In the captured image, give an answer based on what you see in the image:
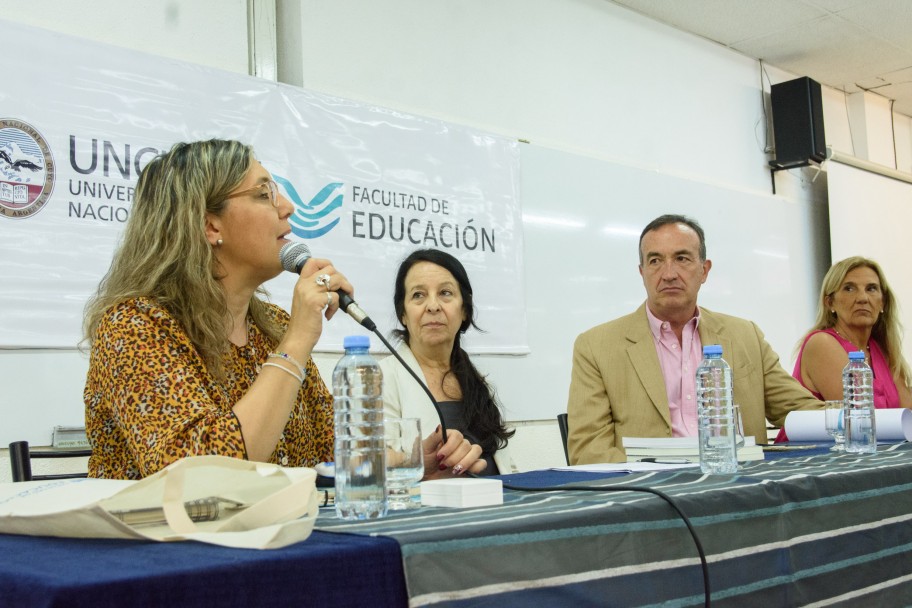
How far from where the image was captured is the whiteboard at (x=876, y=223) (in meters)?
5.64

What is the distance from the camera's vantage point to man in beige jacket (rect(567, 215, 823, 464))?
236cm

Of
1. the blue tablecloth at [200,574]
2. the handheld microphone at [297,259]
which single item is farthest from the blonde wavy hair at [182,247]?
the blue tablecloth at [200,574]

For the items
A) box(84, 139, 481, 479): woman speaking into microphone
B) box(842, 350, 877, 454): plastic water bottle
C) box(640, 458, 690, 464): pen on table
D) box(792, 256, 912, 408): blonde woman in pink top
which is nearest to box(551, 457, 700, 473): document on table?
box(640, 458, 690, 464): pen on table

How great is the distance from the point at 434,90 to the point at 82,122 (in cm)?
154

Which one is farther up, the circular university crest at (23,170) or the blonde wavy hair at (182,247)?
the circular university crest at (23,170)

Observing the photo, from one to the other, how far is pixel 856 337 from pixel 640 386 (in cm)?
143

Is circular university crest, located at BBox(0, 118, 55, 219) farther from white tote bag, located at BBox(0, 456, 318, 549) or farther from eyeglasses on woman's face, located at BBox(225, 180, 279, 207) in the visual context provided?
white tote bag, located at BBox(0, 456, 318, 549)

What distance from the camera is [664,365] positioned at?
246 centimetres

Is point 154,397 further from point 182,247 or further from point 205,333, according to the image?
point 182,247

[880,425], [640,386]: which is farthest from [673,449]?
[880,425]

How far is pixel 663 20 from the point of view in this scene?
477 centimetres

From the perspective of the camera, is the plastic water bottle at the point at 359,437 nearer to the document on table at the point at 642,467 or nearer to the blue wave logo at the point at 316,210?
the document on table at the point at 642,467

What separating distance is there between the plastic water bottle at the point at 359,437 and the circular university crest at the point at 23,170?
175cm

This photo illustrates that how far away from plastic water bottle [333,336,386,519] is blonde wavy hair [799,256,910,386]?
265 centimetres
